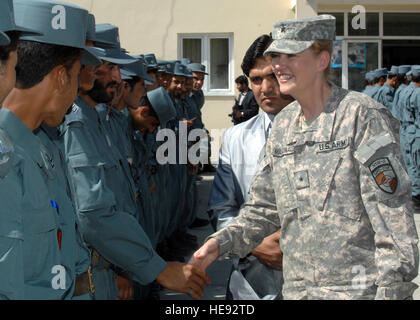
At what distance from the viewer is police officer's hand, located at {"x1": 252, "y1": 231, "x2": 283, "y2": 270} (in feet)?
9.99

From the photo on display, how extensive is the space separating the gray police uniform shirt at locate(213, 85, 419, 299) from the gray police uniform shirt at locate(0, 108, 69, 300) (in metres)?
0.95

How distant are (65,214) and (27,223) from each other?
37cm

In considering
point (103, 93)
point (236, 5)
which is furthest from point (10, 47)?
point (236, 5)

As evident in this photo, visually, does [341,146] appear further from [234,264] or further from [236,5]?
[236,5]

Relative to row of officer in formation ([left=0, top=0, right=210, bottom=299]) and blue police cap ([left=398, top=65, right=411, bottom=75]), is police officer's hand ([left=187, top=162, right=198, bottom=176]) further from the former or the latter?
blue police cap ([left=398, top=65, right=411, bottom=75])

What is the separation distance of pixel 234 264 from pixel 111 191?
76cm

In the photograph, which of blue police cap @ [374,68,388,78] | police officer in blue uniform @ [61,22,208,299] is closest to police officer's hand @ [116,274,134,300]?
police officer in blue uniform @ [61,22,208,299]

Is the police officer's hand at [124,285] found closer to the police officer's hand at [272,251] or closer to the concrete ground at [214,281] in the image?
the police officer's hand at [272,251]

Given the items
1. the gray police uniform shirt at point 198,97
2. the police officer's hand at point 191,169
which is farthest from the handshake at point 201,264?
the gray police uniform shirt at point 198,97

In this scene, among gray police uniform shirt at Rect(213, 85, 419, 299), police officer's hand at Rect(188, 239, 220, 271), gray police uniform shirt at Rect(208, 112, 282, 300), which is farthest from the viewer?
gray police uniform shirt at Rect(208, 112, 282, 300)

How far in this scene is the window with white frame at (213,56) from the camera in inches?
672

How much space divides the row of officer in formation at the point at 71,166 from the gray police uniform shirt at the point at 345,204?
842 millimetres

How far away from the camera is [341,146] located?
2449mm

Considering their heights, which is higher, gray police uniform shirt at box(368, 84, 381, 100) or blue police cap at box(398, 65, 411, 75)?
blue police cap at box(398, 65, 411, 75)
